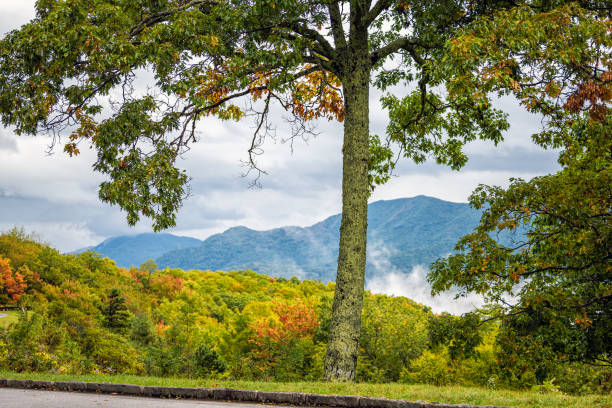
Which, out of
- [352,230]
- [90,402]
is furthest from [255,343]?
[90,402]

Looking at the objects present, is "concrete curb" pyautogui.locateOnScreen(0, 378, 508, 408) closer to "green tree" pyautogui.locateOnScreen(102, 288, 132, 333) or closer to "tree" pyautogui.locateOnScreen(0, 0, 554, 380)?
"tree" pyautogui.locateOnScreen(0, 0, 554, 380)

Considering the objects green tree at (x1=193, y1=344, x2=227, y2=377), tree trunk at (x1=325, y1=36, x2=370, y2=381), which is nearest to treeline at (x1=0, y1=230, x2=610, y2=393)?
green tree at (x1=193, y1=344, x2=227, y2=377)

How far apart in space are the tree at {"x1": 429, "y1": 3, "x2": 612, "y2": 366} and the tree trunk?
2.03m

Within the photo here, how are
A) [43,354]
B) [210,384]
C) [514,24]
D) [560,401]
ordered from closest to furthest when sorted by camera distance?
[560,401] < [514,24] < [210,384] < [43,354]

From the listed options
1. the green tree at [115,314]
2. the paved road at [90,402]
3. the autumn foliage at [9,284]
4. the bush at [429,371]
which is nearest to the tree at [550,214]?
the paved road at [90,402]

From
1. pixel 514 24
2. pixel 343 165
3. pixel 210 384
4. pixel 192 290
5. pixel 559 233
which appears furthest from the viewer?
pixel 192 290

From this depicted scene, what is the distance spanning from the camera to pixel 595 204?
10.2 meters

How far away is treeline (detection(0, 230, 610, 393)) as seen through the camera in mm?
12738

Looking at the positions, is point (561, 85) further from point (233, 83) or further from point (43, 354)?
point (43, 354)

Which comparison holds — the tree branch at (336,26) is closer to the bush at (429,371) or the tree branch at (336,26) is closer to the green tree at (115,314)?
the bush at (429,371)

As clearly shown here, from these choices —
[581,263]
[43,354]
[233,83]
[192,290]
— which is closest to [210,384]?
[233,83]

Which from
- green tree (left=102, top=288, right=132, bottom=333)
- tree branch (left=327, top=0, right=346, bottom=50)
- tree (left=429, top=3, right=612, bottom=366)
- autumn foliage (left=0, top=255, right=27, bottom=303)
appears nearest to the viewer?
tree (left=429, top=3, right=612, bottom=366)

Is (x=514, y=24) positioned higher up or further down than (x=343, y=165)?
higher up

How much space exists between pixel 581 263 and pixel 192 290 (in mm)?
69925
